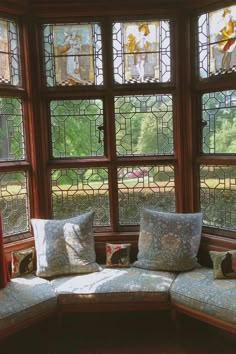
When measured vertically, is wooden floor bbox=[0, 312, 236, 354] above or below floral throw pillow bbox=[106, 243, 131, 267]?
below

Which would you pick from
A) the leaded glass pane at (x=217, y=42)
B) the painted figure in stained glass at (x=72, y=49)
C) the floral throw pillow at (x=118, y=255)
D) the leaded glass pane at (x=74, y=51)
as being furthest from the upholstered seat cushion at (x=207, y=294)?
the painted figure in stained glass at (x=72, y=49)

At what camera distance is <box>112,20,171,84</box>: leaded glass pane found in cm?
323

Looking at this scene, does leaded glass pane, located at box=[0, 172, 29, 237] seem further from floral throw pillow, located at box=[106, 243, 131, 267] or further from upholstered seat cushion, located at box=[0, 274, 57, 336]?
floral throw pillow, located at box=[106, 243, 131, 267]

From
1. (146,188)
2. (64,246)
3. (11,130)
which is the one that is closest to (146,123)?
(146,188)

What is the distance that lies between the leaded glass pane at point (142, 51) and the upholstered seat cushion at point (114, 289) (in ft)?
5.32

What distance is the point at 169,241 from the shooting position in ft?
9.94

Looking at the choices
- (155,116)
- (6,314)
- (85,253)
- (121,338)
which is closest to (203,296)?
(121,338)

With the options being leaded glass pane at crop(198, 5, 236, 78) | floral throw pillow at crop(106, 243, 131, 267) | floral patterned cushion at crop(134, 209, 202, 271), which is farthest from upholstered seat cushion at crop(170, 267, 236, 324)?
leaded glass pane at crop(198, 5, 236, 78)

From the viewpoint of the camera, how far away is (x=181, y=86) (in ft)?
10.6

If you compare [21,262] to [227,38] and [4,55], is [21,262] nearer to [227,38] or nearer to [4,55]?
[4,55]

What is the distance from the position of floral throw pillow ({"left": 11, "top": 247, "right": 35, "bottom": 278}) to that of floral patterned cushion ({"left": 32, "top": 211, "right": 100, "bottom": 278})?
10cm

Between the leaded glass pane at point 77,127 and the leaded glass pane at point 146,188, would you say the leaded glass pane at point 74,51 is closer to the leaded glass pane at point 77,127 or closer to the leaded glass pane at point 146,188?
the leaded glass pane at point 77,127

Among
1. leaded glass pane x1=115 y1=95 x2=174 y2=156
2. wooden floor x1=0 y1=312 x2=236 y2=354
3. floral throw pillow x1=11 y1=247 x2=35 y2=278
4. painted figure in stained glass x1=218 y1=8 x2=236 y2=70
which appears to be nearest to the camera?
wooden floor x1=0 y1=312 x2=236 y2=354

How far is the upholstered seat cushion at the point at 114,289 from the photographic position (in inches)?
107
